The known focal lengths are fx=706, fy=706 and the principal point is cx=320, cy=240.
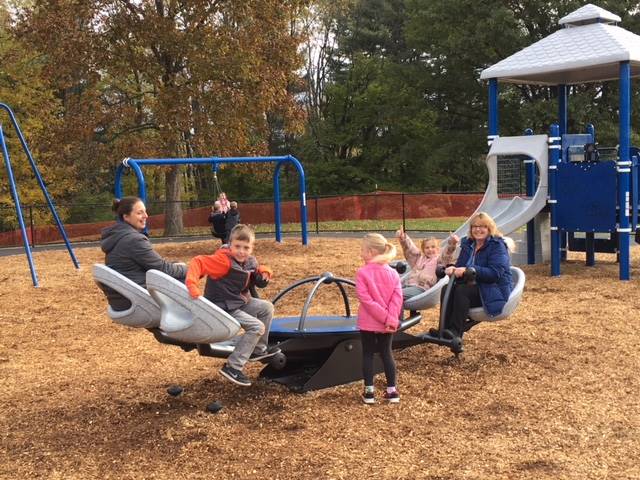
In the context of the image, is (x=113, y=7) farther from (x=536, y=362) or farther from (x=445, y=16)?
(x=536, y=362)

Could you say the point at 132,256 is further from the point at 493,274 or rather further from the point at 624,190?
the point at 624,190

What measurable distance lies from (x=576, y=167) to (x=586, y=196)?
0.46 meters

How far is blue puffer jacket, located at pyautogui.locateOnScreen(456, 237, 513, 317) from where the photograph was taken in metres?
5.43

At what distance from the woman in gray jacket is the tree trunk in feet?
61.4

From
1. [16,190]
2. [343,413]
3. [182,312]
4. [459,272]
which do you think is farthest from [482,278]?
[16,190]

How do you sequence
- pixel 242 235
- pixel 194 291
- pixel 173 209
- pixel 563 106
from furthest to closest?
pixel 173 209
pixel 563 106
pixel 242 235
pixel 194 291

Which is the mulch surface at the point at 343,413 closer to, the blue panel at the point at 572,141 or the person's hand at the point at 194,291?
the person's hand at the point at 194,291

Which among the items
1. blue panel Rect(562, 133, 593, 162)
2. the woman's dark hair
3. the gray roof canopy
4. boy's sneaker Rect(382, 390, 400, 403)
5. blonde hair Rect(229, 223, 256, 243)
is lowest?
boy's sneaker Rect(382, 390, 400, 403)

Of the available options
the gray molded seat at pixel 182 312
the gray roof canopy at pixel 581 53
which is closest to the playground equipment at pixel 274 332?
the gray molded seat at pixel 182 312

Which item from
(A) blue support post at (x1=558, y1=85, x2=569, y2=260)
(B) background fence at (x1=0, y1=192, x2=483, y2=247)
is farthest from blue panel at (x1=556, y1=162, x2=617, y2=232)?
(B) background fence at (x1=0, y1=192, x2=483, y2=247)

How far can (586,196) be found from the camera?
1022 cm

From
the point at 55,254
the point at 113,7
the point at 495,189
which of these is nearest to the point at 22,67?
the point at 113,7

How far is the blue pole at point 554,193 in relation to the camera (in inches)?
409

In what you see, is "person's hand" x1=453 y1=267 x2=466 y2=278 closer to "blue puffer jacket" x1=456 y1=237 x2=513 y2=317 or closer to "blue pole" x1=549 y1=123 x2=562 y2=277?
"blue puffer jacket" x1=456 y1=237 x2=513 y2=317
